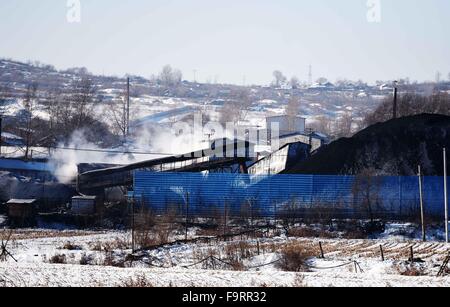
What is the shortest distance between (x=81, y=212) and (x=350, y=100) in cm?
12473

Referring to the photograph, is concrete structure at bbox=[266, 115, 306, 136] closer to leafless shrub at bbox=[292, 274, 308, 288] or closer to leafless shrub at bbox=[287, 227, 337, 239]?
leafless shrub at bbox=[287, 227, 337, 239]

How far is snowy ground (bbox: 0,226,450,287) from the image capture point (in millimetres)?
15445

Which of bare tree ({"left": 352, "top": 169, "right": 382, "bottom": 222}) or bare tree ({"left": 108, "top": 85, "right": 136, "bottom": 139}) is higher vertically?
bare tree ({"left": 108, "top": 85, "right": 136, "bottom": 139})

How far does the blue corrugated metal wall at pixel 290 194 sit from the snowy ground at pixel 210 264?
217 inches

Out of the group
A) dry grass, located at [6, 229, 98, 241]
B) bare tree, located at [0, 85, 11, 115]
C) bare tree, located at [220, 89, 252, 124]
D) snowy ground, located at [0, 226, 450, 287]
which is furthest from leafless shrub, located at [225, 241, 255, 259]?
bare tree, located at [220, 89, 252, 124]

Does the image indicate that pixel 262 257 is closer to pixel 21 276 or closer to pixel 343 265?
pixel 343 265

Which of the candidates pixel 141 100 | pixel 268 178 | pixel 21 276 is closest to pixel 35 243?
pixel 21 276

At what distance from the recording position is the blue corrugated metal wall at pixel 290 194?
35.5 m

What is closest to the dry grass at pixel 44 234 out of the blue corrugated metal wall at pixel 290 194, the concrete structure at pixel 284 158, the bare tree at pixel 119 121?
the blue corrugated metal wall at pixel 290 194

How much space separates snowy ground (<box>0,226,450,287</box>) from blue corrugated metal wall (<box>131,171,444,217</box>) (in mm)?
5522

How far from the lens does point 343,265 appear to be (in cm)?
1994

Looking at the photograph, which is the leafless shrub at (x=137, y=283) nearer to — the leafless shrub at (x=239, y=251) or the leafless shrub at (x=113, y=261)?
the leafless shrub at (x=113, y=261)
